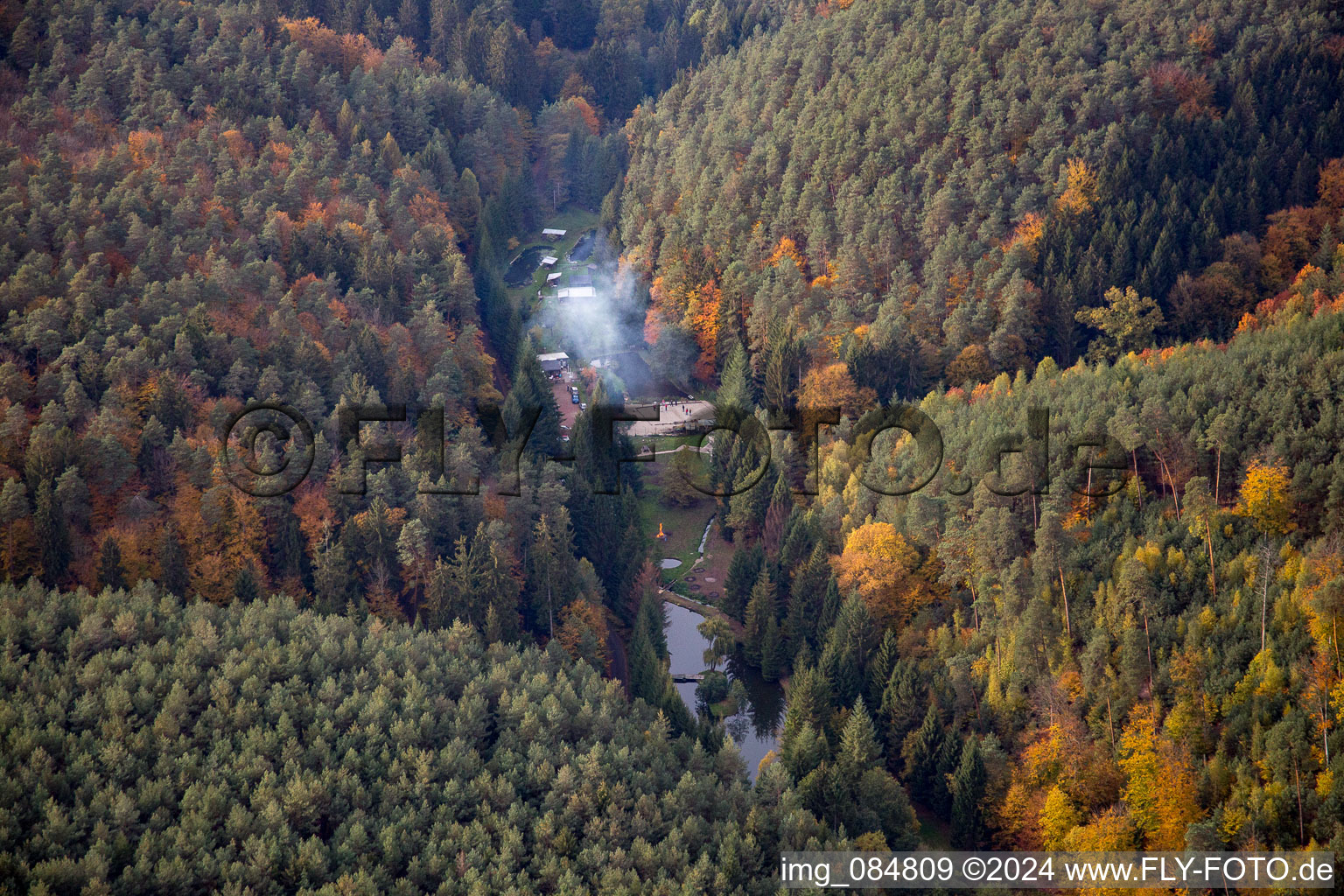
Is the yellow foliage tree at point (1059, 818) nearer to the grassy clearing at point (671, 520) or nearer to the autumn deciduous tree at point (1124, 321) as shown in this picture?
the grassy clearing at point (671, 520)

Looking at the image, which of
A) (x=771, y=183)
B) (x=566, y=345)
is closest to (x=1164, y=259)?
(x=771, y=183)

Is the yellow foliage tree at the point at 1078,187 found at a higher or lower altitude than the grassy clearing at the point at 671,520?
higher

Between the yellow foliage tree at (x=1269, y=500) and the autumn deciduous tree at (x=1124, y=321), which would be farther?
the autumn deciduous tree at (x=1124, y=321)

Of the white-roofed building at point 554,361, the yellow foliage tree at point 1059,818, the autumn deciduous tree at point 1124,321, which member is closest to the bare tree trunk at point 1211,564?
the yellow foliage tree at point 1059,818

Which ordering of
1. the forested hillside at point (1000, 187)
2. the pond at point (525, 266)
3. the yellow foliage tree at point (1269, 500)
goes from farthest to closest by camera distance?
the pond at point (525, 266)
the forested hillside at point (1000, 187)
the yellow foliage tree at point (1269, 500)

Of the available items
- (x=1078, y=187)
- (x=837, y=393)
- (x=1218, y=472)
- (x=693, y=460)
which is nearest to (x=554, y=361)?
(x=693, y=460)

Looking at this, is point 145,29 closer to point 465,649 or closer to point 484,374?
point 484,374
